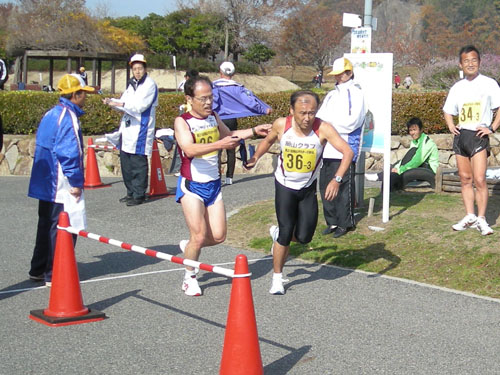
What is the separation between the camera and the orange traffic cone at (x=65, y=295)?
21.2ft

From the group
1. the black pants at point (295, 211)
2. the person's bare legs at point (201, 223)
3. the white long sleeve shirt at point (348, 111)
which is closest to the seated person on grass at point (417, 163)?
the white long sleeve shirt at point (348, 111)

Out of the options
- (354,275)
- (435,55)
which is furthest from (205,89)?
(435,55)

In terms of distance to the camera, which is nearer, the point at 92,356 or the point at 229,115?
the point at 92,356

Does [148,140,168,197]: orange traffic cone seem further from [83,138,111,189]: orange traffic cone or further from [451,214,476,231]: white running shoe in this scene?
[451,214,476,231]: white running shoe

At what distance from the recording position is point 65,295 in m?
6.50

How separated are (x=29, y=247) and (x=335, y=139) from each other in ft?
14.6

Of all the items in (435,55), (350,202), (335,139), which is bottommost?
(350,202)

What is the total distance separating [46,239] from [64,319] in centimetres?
164

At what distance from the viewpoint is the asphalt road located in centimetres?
544

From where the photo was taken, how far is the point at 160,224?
1133 cm

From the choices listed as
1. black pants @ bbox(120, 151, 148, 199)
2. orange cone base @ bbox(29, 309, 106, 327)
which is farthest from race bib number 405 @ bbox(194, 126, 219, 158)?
black pants @ bbox(120, 151, 148, 199)

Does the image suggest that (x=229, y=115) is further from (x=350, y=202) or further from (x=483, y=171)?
(x=483, y=171)

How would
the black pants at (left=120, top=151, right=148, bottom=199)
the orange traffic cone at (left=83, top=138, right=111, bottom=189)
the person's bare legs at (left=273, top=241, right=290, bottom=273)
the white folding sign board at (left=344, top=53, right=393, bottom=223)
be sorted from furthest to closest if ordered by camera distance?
the orange traffic cone at (left=83, top=138, right=111, bottom=189)
the black pants at (left=120, top=151, right=148, bottom=199)
the white folding sign board at (left=344, top=53, right=393, bottom=223)
the person's bare legs at (left=273, top=241, right=290, bottom=273)

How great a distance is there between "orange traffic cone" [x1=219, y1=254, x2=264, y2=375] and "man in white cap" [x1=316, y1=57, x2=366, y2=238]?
4822 millimetres
